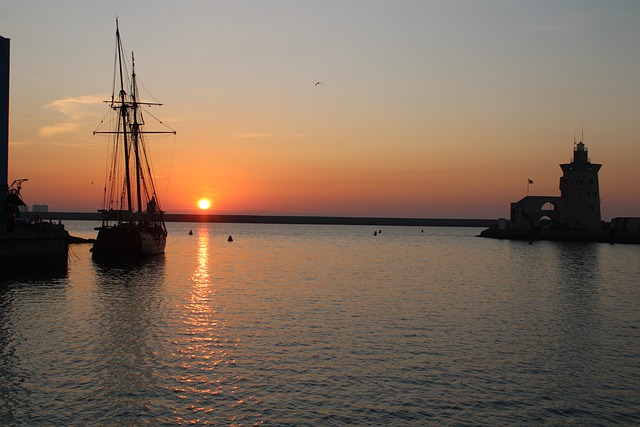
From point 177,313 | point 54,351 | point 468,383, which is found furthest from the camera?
point 177,313

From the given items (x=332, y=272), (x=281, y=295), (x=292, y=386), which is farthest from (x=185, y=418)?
(x=332, y=272)

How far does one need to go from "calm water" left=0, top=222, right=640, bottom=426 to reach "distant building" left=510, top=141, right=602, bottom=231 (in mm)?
91674

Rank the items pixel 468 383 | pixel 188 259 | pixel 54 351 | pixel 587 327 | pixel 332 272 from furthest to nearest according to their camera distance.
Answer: pixel 188 259, pixel 332 272, pixel 587 327, pixel 54 351, pixel 468 383

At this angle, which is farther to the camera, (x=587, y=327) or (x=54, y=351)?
(x=587, y=327)

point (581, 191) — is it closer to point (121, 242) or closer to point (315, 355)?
point (121, 242)

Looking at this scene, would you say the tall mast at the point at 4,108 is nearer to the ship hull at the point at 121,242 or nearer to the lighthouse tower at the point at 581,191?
the ship hull at the point at 121,242

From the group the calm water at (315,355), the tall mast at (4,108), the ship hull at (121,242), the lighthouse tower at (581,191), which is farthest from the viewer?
the lighthouse tower at (581,191)

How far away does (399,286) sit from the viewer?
54250 millimetres

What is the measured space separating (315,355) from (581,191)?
126656 mm

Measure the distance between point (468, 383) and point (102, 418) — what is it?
12220 millimetres

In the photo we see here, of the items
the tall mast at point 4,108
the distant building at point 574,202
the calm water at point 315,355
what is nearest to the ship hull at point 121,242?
the tall mast at point 4,108

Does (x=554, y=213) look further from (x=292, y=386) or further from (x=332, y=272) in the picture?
(x=292, y=386)

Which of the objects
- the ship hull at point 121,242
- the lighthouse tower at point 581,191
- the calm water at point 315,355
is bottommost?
the calm water at point 315,355

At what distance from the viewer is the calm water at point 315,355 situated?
62.6 ft
